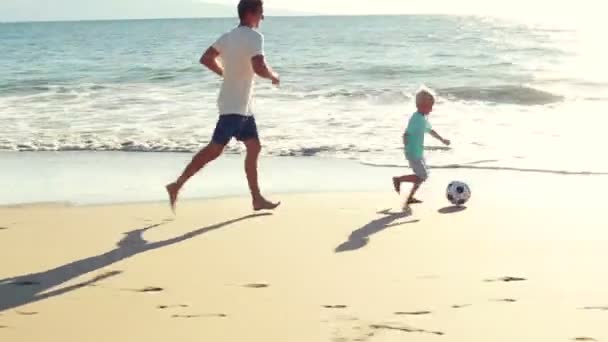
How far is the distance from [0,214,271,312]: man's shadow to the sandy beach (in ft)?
0.04

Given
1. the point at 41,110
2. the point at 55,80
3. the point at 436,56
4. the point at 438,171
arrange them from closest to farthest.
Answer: the point at 438,171
the point at 41,110
the point at 55,80
the point at 436,56

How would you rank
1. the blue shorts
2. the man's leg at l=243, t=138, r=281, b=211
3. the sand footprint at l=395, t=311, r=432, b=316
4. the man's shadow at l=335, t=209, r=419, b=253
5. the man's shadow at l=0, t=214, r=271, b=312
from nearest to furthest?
the sand footprint at l=395, t=311, r=432, b=316 → the man's shadow at l=0, t=214, r=271, b=312 → the man's shadow at l=335, t=209, r=419, b=253 → the blue shorts → the man's leg at l=243, t=138, r=281, b=211

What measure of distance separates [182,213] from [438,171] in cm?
321

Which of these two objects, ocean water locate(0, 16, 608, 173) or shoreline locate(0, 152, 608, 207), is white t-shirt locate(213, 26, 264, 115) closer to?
shoreline locate(0, 152, 608, 207)

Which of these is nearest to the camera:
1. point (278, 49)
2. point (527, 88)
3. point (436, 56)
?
point (527, 88)

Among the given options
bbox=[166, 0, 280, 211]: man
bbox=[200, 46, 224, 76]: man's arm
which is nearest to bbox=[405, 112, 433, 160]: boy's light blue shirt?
bbox=[166, 0, 280, 211]: man

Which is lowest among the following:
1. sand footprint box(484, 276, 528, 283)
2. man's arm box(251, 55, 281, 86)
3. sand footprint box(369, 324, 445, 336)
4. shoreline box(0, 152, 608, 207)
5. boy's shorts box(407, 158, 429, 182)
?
shoreline box(0, 152, 608, 207)

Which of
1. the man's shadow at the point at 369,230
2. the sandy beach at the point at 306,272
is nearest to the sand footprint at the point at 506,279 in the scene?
the sandy beach at the point at 306,272

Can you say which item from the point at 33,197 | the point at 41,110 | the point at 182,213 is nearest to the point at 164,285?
the point at 182,213

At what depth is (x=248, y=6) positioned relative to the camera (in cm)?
546

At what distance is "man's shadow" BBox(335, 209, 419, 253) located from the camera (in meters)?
4.79

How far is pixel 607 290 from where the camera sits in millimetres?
3811

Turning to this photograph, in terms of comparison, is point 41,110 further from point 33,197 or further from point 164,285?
point 164,285

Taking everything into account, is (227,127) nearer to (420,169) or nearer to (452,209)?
(420,169)
